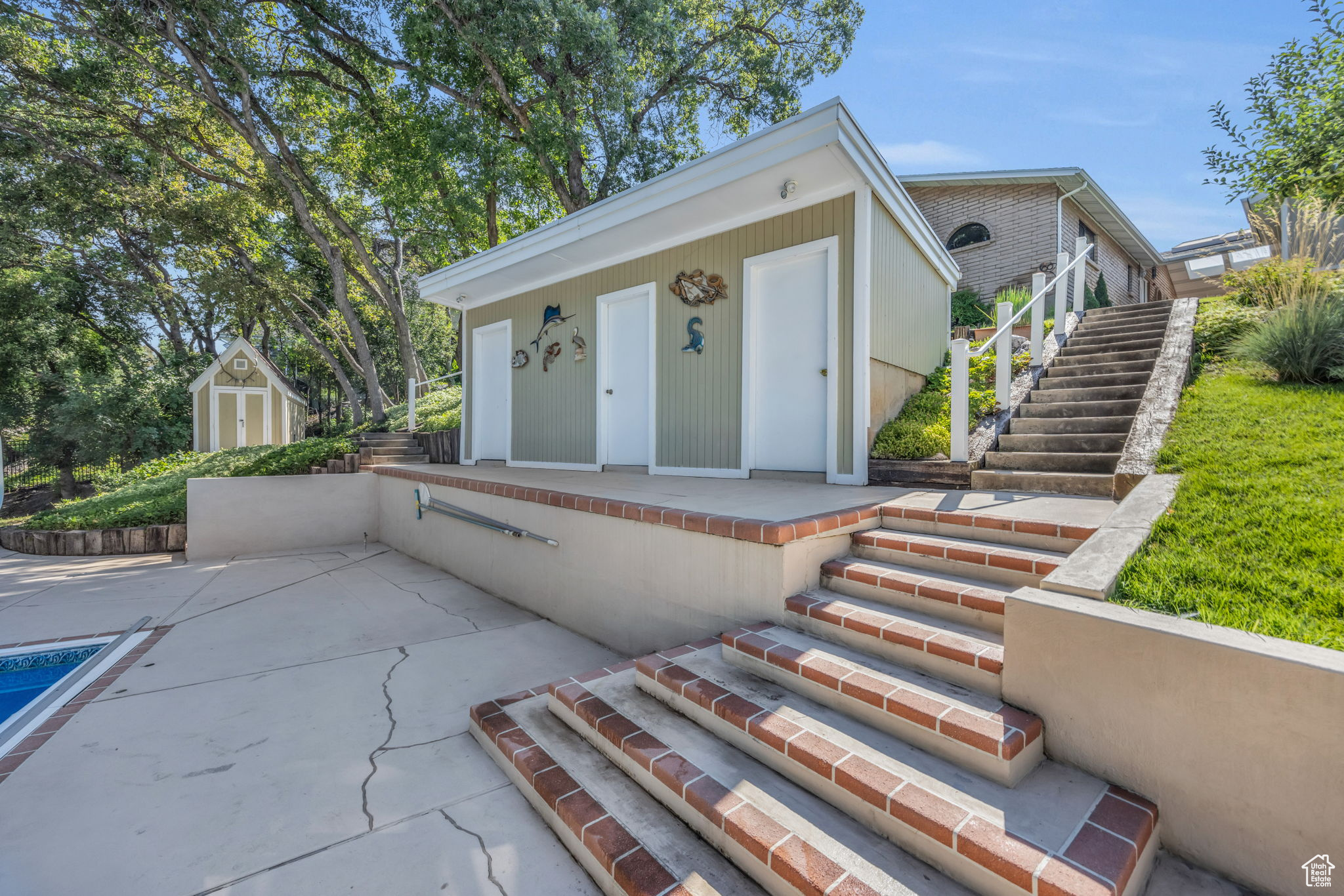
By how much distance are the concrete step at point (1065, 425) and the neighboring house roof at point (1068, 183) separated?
732 centimetres

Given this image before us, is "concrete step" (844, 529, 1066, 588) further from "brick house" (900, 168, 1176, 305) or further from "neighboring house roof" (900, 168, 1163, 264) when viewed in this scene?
"neighboring house roof" (900, 168, 1163, 264)

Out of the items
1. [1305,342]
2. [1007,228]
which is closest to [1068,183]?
[1007,228]

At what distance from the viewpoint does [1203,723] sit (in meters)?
1.33

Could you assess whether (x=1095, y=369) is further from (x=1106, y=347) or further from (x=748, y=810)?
(x=748, y=810)

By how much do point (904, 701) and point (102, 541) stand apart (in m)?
8.49

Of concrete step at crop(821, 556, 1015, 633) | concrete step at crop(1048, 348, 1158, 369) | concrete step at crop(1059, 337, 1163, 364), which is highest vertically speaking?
concrete step at crop(1059, 337, 1163, 364)

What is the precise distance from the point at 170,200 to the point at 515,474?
11.7m

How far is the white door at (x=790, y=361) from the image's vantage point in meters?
4.57

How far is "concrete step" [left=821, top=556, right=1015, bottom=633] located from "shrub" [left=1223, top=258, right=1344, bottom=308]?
371 cm

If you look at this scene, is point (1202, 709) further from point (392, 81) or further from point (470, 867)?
point (392, 81)

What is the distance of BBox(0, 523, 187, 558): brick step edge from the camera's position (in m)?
6.16

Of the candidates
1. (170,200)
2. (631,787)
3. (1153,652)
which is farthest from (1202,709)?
(170,200)

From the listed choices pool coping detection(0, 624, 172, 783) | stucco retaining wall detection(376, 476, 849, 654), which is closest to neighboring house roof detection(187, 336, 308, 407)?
stucco retaining wall detection(376, 476, 849, 654)

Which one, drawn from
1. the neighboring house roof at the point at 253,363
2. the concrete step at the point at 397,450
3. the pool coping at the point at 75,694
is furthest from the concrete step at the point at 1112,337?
the neighboring house roof at the point at 253,363
